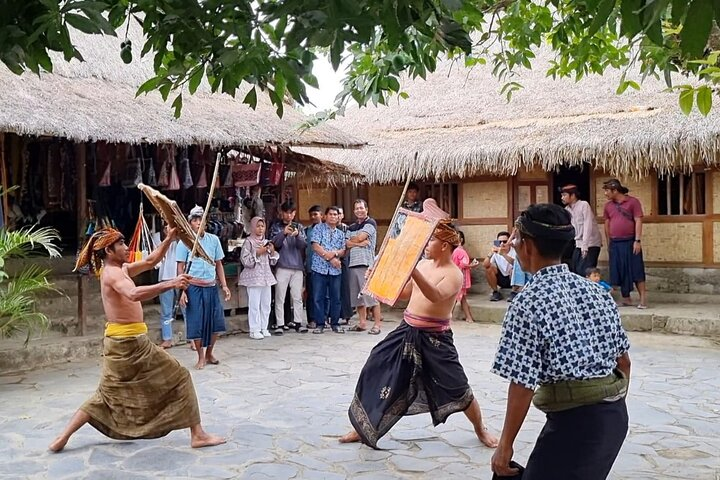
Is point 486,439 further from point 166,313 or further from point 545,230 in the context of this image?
point 166,313

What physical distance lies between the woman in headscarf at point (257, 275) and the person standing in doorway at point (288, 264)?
260 millimetres

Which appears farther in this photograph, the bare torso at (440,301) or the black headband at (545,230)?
the bare torso at (440,301)

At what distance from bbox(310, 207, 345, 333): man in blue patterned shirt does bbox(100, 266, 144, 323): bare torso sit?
5441 millimetres


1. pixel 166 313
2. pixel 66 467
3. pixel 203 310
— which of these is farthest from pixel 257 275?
pixel 66 467

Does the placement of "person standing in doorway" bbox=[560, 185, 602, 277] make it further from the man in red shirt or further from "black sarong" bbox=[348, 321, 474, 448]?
"black sarong" bbox=[348, 321, 474, 448]

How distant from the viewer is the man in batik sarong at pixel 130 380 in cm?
521

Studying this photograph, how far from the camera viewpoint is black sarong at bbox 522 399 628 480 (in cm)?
281

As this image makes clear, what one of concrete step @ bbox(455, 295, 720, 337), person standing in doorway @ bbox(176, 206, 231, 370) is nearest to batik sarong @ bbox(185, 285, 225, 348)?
person standing in doorway @ bbox(176, 206, 231, 370)

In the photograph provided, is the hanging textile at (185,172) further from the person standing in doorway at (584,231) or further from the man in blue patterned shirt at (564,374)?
the man in blue patterned shirt at (564,374)

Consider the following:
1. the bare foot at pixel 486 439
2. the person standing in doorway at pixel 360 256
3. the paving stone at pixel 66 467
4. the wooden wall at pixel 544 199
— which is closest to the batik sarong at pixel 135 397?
the paving stone at pixel 66 467

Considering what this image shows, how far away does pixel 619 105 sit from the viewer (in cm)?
1212

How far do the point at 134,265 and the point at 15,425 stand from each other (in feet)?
5.37

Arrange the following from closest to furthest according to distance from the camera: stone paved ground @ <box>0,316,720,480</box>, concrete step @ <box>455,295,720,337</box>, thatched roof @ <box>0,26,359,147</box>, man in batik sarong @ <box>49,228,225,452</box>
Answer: stone paved ground @ <box>0,316,720,480</box>, man in batik sarong @ <box>49,228,225,452</box>, thatched roof @ <box>0,26,359,147</box>, concrete step @ <box>455,295,720,337</box>

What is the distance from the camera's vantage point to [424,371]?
5.09 metres
